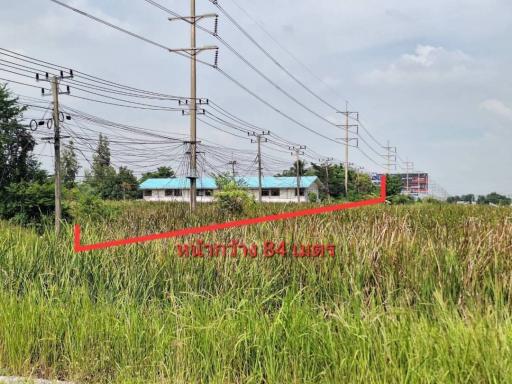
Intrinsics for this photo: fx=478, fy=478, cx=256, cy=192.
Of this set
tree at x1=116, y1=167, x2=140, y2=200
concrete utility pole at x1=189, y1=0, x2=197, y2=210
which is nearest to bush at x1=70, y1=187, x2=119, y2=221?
concrete utility pole at x1=189, y1=0, x2=197, y2=210

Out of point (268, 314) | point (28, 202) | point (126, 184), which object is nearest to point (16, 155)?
point (28, 202)

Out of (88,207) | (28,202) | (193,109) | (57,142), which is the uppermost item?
(193,109)

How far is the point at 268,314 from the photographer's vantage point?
4.24m

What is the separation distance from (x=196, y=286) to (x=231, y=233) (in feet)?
5.55

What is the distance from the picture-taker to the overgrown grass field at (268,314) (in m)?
3.05

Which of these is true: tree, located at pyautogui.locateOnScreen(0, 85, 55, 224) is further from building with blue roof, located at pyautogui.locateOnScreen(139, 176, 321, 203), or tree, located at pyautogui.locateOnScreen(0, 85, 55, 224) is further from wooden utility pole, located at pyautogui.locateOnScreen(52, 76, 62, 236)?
building with blue roof, located at pyautogui.locateOnScreen(139, 176, 321, 203)

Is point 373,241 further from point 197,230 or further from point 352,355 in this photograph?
point 197,230

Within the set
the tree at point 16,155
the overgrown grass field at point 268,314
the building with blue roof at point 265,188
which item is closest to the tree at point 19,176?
the tree at point 16,155

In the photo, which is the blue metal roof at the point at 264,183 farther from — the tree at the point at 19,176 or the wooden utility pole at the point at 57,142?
the wooden utility pole at the point at 57,142

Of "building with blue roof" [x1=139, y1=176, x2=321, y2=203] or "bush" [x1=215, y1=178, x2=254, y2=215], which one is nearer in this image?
"bush" [x1=215, y1=178, x2=254, y2=215]

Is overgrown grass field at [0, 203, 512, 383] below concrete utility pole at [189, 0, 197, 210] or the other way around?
below

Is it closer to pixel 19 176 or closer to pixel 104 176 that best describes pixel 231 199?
pixel 19 176

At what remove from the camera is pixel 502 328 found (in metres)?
2.98

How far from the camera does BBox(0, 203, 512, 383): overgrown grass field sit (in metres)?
3.05
